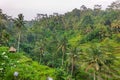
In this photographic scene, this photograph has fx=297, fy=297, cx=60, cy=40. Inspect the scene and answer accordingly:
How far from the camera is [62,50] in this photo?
308 ft

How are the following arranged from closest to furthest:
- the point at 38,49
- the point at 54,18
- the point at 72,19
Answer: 1. the point at 38,49
2. the point at 54,18
3. the point at 72,19

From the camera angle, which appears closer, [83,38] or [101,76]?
[101,76]

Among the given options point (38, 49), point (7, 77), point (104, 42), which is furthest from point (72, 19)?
point (7, 77)

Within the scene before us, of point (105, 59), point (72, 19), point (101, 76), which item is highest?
point (72, 19)

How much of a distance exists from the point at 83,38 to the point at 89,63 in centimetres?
5630

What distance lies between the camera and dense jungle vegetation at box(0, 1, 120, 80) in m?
58.3

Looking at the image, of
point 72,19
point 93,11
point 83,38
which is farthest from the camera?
point 93,11

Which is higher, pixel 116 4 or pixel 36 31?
pixel 116 4

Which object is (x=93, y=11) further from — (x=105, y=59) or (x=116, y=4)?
(x=105, y=59)

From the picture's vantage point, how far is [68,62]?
80.9 meters

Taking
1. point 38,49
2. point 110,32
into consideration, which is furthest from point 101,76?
point 110,32

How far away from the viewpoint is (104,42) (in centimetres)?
11494

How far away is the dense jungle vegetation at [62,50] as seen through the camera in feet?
191

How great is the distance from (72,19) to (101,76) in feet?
339
